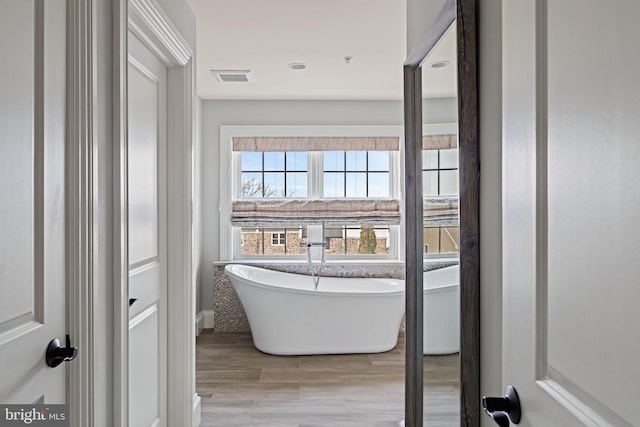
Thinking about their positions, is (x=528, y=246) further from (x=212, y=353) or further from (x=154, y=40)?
(x=212, y=353)

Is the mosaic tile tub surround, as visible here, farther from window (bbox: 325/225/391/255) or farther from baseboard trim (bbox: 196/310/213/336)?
window (bbox: 325/225/391/255)

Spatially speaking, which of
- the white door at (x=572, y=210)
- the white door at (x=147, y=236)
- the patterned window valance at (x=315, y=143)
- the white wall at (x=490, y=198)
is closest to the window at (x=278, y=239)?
the patterned window valance at (x=315, y=143)

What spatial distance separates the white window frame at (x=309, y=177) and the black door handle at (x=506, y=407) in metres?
4.22

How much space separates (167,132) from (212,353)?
2.39m

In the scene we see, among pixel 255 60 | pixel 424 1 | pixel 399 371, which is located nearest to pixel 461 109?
pixel 424 1

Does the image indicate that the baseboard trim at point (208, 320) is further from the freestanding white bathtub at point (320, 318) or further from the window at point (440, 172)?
the window at point (440, 172)

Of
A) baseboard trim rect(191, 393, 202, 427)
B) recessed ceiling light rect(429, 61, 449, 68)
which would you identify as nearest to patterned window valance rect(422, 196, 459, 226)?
recessed ceiling light rect(429, 61, 449, 68)

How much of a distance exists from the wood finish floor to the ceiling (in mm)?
1919

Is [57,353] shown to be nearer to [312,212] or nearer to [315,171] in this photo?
[312,212]

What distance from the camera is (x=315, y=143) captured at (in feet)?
17.1

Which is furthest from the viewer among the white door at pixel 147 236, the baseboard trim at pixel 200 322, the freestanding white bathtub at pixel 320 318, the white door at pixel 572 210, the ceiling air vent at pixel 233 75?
the baseboard trim at pixel 200 322

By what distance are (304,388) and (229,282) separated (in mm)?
1763

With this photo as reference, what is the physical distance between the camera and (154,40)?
222cm

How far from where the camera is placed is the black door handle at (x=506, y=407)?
37.7 inches
